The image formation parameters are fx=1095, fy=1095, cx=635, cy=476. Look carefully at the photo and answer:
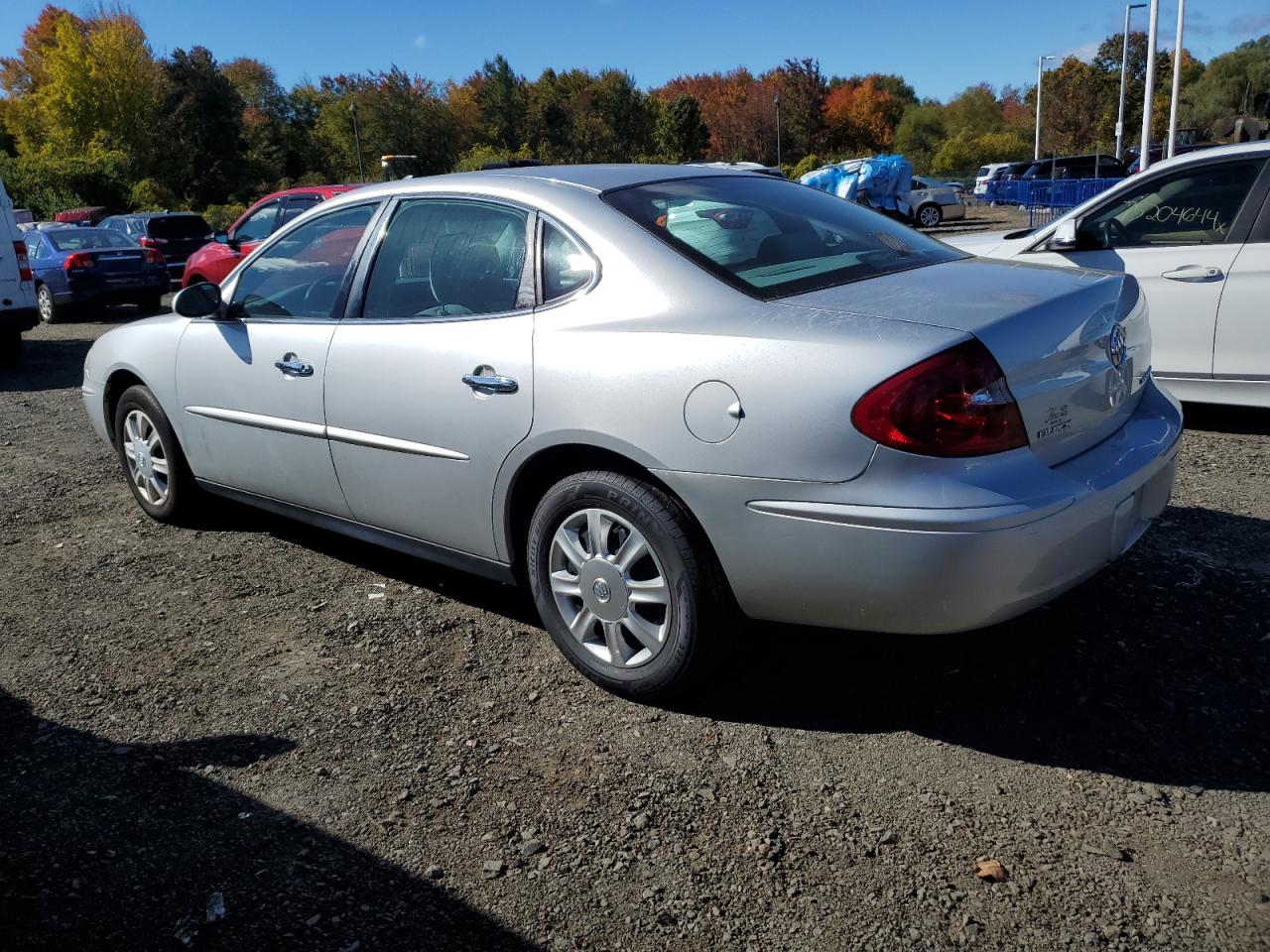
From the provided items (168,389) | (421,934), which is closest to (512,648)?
(421,934)

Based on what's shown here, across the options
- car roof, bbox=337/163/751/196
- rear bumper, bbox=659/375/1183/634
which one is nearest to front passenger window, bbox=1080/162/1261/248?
car roof, bbox=337/163/751/196

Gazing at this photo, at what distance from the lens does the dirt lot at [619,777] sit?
2.44 meters

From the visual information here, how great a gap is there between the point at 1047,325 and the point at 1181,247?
12.4ft

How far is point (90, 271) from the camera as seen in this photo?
16250mm

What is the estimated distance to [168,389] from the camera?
489 centimetres

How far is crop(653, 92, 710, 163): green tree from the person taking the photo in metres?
72.9

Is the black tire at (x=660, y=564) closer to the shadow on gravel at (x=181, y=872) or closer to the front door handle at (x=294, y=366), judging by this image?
the shadow on gravel at (x=181, y=872)

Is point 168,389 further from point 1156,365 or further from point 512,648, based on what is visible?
point 1156,365

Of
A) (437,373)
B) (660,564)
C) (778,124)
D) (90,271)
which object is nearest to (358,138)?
(778,124)

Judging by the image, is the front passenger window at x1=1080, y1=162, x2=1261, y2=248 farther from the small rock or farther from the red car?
the red car

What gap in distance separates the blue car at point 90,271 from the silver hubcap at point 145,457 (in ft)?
40.6

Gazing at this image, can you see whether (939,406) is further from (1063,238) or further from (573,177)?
(1063,238)

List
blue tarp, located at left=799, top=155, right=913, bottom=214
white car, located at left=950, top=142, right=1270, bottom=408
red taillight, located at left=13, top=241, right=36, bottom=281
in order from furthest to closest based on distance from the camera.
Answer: blue tarp, located at left=799, top=155, right=913, bottom=214
red taillight, located at left=13, top=241, right=36, bottom=281
white car, located at left=950, top=142, right=1270, bottom=408

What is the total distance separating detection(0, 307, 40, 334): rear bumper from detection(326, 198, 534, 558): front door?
33.0 ft
